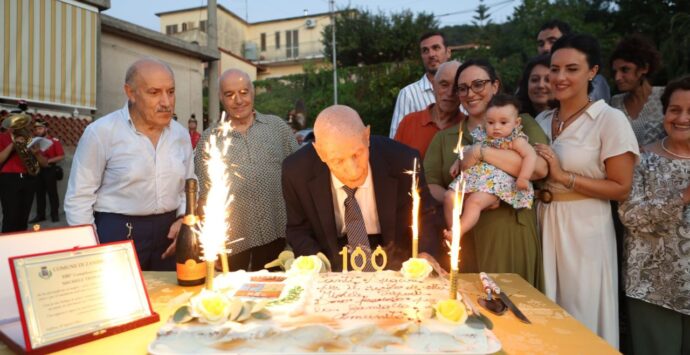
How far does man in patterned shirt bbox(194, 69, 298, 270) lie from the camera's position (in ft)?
12.0

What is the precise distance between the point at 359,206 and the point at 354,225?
15cm

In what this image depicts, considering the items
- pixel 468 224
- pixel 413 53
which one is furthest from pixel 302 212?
pixel 413 53

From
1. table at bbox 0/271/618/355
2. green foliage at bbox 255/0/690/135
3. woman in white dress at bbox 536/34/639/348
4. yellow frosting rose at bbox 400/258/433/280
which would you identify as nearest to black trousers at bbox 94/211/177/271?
table at bbox 0/271/618/355

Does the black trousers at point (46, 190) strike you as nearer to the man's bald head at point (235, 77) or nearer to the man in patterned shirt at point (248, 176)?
the man in patterned shirt at point (248, 176)

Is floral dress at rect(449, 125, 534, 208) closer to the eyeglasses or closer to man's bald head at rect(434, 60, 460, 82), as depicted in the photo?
the eyeglasses

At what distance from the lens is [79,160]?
284 centimetres

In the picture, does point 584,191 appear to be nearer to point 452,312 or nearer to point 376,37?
point 452,312

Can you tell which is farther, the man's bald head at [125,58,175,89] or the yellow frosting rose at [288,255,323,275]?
the man's bald head at [125,58,175,89]

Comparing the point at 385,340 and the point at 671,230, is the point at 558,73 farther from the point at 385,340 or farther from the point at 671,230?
the point at 385,340

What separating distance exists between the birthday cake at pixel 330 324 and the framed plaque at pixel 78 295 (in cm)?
25

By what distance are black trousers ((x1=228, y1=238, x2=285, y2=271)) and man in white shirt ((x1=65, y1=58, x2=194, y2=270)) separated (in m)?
0.66

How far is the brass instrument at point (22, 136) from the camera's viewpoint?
6.36 metres

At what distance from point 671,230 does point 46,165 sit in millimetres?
8258

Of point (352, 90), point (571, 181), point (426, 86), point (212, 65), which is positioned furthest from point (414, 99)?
point (352, 90)
